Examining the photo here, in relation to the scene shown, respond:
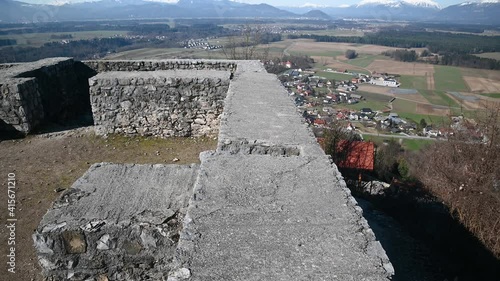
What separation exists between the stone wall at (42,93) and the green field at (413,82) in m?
39.4

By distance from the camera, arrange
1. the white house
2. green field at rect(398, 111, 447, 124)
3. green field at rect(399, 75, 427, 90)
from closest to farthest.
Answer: green field at rect(398, 111, 447, 124) → green field at rect(399, 75, 427, 90) → the white house

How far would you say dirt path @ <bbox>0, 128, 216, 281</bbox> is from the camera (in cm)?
530

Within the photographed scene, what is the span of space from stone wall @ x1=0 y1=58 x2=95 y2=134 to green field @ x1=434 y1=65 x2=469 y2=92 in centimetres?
3849

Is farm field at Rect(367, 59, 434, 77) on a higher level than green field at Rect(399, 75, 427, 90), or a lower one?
higher

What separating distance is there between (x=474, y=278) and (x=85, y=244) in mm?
7418

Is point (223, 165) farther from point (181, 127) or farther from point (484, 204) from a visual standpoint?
point (484, 204)

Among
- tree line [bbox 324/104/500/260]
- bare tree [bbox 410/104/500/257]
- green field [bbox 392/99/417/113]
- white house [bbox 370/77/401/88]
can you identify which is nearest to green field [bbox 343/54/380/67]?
white house [bbox 370/77/401/88]

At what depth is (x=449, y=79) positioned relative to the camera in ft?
140

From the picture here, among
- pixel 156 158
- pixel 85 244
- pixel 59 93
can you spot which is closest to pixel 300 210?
pixel 85 244

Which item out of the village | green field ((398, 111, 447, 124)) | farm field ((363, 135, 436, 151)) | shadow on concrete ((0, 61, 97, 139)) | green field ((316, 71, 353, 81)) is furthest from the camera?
green field ((316, 71, 353, 81))

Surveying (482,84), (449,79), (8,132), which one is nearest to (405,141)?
(482,84)

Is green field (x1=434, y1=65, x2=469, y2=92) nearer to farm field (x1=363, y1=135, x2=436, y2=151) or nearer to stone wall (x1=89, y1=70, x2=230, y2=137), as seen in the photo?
farm field (x1=363, y1=135, x2=436, y2=151)

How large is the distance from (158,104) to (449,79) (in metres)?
44.4

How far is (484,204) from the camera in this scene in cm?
887
